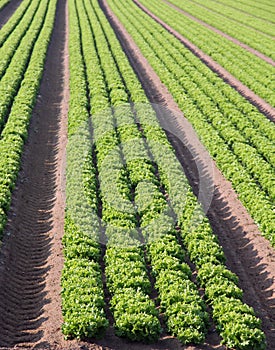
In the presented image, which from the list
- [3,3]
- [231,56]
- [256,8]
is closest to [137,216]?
[231,56]

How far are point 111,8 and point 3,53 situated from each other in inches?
1066

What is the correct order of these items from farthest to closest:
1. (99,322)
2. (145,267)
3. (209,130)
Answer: (209,130), (145,267), (99,322)

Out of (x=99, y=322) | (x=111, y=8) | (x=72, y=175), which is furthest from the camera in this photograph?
(x=111, y=8)

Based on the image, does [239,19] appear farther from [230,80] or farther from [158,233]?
[158,233]

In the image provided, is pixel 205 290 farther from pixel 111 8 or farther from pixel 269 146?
pixel 111 8

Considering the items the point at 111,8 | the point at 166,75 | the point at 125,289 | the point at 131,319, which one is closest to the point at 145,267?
the point at 125,289

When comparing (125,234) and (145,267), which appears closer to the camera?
(145,267)

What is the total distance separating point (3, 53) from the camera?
35906 millimetres

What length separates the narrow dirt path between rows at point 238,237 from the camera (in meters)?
14.3

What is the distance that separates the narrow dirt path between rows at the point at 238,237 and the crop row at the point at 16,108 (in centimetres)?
732

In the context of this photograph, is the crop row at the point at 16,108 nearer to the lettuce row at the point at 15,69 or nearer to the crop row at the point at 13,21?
the lettuce row at the point at 15,69

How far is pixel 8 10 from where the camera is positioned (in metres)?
55.8

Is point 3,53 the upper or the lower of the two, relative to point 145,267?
upper

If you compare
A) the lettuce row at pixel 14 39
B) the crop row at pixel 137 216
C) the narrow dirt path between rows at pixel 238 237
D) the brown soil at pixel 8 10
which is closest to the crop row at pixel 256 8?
the lettuce row at pixel 14 39
